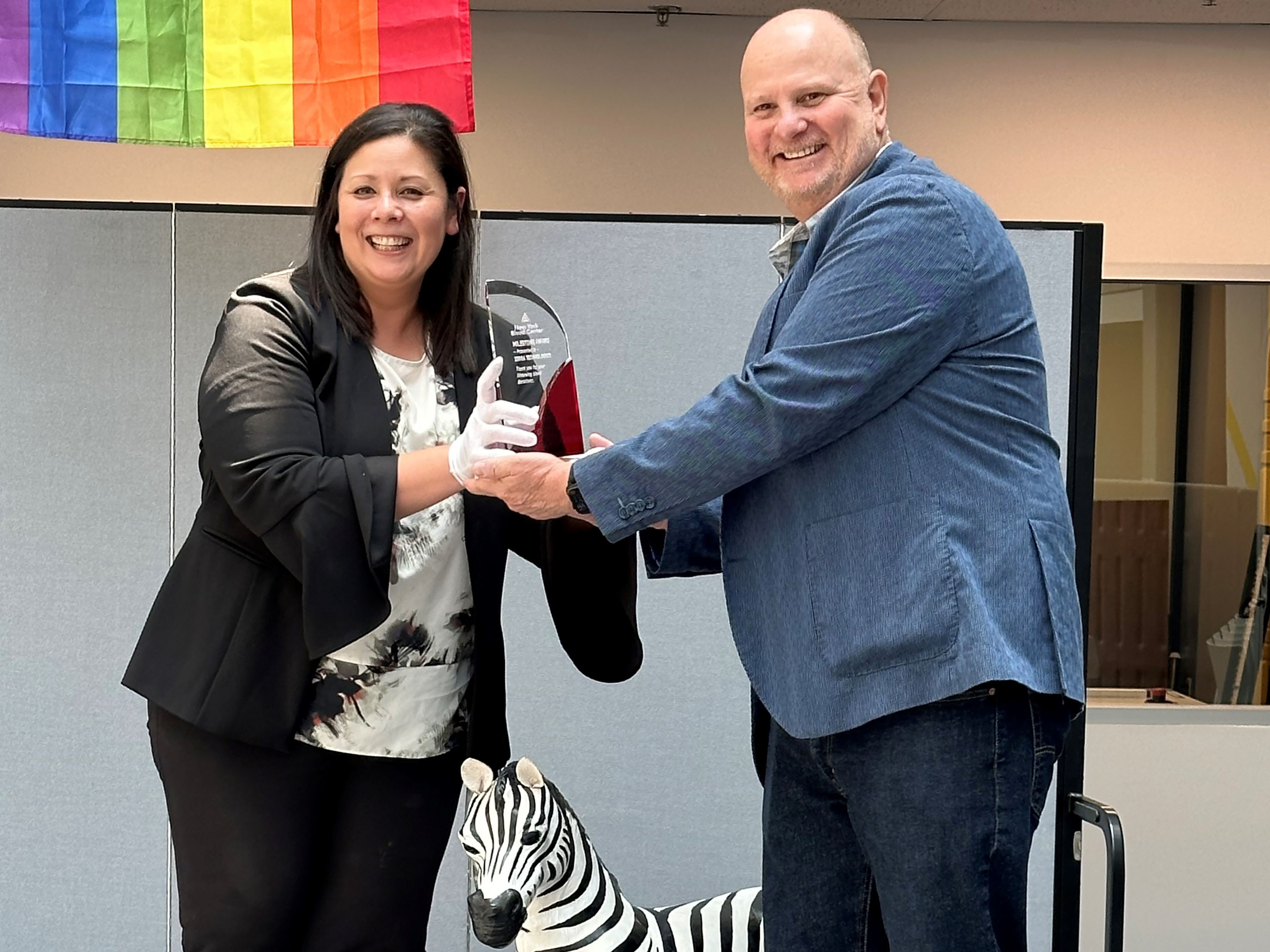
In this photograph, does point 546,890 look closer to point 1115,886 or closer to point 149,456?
point 1115,886

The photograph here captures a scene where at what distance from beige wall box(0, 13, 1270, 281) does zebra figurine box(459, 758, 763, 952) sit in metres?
2.62

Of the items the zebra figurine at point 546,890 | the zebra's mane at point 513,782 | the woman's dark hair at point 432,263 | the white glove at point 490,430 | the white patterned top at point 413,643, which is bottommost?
the zebra figurine at point 546,890

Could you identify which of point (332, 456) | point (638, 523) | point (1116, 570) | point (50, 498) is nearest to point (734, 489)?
point (638, 523)

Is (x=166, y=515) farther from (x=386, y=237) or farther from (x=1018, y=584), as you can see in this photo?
(x=1018, y=584)

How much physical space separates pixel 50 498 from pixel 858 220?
74.2 inches

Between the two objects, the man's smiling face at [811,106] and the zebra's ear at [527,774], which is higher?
the man's smiling face at [811,106]

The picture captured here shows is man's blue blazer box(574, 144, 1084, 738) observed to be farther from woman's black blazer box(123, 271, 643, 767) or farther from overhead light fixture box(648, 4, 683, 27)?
overhead light fixture box(648, 4, 683, 27)

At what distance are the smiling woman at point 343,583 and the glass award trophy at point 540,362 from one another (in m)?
0.02

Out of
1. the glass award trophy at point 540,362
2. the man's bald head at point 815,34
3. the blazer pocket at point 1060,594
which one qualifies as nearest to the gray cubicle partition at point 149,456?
the glass award trophy at point 540,362

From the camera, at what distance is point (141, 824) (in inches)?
101

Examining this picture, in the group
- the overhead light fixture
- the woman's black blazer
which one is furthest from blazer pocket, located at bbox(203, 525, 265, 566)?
the overhead light fixture

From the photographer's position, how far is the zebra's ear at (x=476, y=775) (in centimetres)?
158

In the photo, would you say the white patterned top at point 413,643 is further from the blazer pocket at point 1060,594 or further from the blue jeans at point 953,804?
the blazer pocket at point 1060,594

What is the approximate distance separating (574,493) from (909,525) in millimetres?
363
